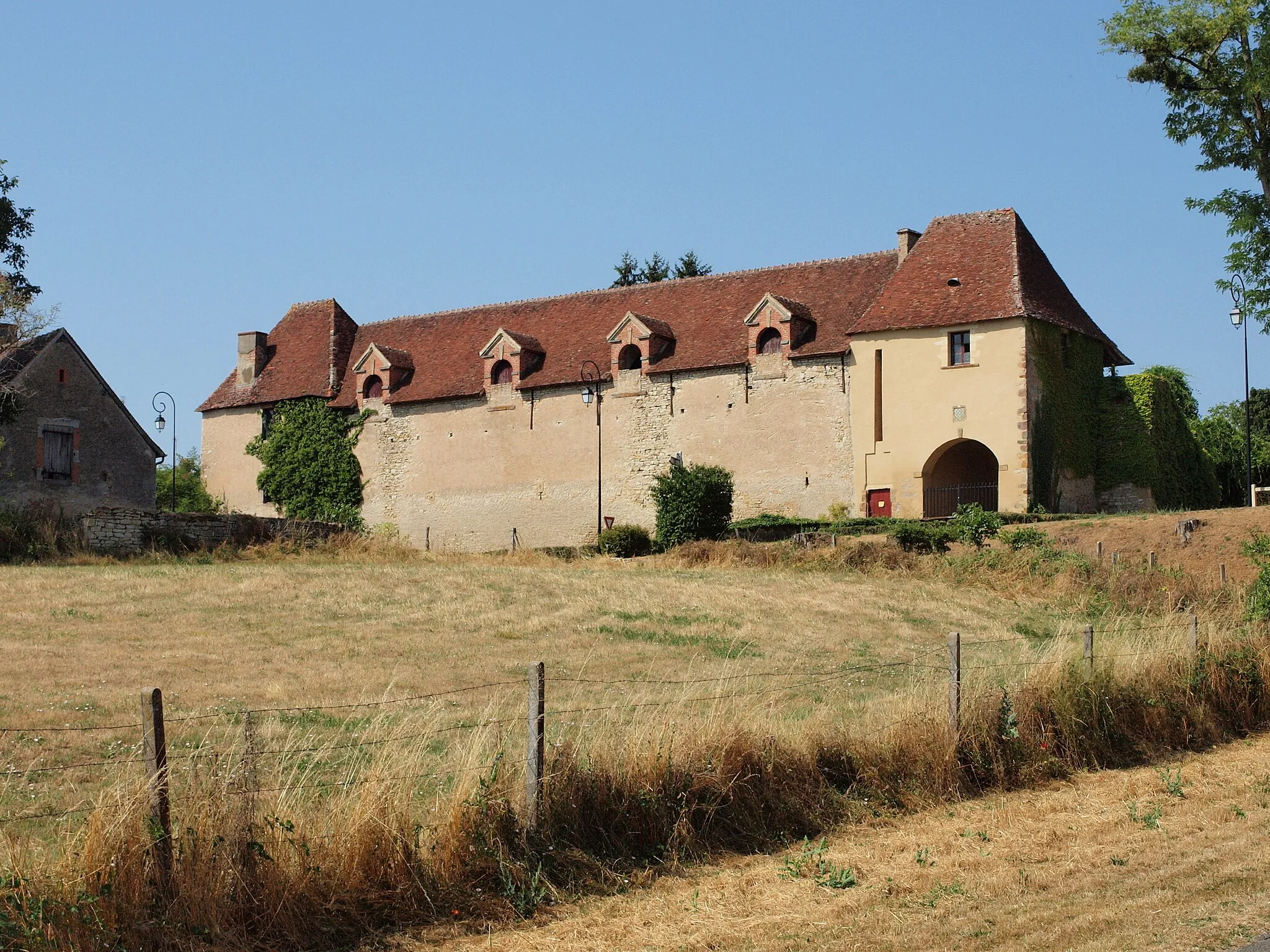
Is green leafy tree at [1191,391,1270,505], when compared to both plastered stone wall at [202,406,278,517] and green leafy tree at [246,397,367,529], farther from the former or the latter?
plastered stone wall at [202,406,278,517]

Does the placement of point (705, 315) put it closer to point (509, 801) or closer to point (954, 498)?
point (954, 498)

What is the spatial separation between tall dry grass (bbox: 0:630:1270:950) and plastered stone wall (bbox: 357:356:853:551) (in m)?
23.2

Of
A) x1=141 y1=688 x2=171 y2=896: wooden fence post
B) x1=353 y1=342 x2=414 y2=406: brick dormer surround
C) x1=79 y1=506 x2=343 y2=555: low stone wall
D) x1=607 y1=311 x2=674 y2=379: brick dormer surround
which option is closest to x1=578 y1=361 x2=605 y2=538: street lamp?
x1=607 y1=311 x2=674 y2=379: brick dormer surround

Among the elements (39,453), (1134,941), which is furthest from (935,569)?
(39,453)

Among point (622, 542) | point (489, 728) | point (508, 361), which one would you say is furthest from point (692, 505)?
point (489, 728)

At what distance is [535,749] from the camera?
27.9ft

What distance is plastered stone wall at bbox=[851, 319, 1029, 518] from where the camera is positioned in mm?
33250

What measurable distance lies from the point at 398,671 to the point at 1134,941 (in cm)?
943

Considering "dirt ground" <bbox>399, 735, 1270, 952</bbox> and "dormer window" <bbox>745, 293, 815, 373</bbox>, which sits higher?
"dormer window" <bbox>745, 293, 815, 373</bbox>

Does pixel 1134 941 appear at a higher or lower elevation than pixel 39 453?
lower

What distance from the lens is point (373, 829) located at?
7840 mm

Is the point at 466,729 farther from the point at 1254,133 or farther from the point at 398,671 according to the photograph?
the point at 1254,133

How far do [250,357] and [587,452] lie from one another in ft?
46.3

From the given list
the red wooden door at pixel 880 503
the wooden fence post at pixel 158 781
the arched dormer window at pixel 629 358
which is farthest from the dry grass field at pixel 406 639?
the arched dormer window at pixel 629 358
